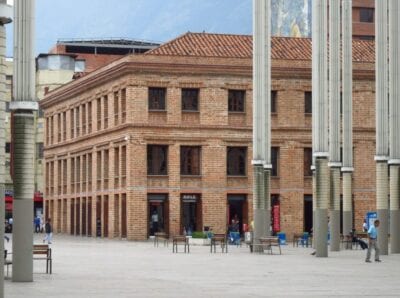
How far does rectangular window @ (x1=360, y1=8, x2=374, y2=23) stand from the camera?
478 ft

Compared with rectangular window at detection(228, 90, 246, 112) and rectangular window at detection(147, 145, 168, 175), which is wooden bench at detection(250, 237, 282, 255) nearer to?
rectangular window at detection(147, 145, 168, 175)

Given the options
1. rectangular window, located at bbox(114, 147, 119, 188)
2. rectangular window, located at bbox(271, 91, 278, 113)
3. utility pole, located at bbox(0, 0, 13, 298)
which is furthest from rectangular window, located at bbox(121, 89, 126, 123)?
utility pole, located at bbox(0, 0, 13, 298)

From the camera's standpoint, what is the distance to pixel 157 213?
83.1 m

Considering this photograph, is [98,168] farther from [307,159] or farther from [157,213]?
[307,159]

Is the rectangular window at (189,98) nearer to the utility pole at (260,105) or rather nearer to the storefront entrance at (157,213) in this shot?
the storefront entrance at (157,213)

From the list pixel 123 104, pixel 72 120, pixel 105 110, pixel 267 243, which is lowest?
pixel 267 243

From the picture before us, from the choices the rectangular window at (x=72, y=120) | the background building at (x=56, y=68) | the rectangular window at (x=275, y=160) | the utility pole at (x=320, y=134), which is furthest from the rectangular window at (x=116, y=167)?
the utility pole at (x=320, y=134)

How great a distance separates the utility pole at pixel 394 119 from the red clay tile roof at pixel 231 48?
2849cm

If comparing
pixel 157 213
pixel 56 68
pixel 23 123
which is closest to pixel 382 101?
pixel 23 123

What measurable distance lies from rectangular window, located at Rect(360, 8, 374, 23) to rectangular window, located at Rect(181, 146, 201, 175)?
66.1 meters

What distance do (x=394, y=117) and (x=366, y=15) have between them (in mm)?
90959

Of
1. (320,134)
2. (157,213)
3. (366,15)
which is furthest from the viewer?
(366,15)

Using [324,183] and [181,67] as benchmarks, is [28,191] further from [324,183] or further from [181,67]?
[181,67]

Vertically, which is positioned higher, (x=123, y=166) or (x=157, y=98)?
(x=157, y=98)
